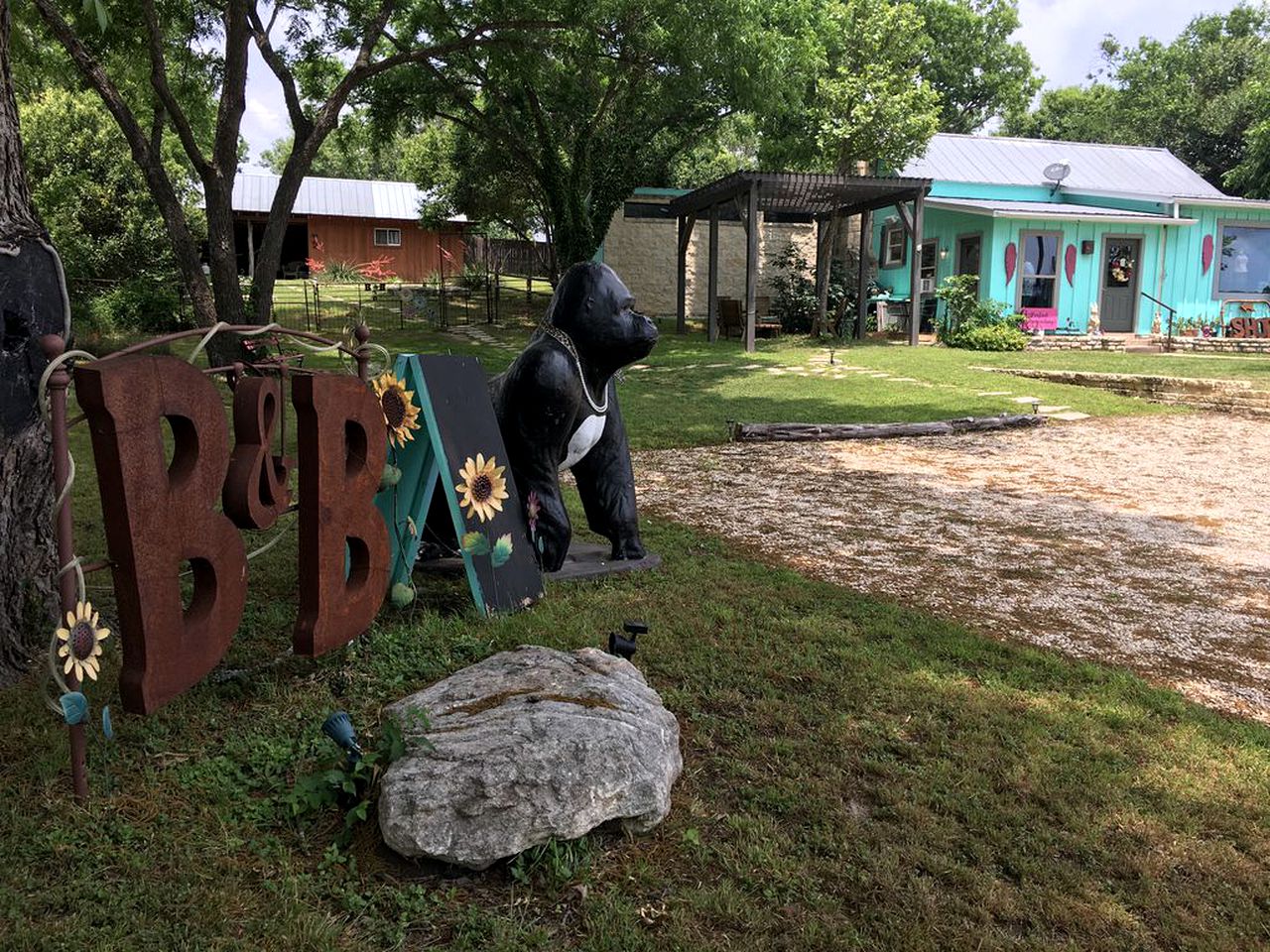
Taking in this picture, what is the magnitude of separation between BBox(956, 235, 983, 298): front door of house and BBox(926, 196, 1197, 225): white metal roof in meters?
0.75

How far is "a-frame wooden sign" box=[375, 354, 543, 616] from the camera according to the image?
351 centimetres

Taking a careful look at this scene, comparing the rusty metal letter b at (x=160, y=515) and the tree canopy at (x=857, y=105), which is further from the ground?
the tree canopy at (x=857, y=105)

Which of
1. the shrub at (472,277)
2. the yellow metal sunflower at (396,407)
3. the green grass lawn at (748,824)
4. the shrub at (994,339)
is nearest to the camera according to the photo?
the green grass lawn at (748,824)

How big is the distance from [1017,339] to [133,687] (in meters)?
17.7

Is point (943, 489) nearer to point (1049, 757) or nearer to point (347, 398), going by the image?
point (1049, 757)

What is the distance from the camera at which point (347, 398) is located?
9.53 ft

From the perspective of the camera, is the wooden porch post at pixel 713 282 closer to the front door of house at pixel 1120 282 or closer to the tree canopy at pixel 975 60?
the front door of house at pixel 1120 282

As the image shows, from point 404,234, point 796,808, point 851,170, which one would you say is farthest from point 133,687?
point 404,234

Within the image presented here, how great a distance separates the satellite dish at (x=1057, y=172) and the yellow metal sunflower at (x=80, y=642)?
2333 centimetres

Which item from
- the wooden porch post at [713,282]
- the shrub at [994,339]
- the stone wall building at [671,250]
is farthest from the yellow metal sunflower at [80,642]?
the stone wall building at [671,250]

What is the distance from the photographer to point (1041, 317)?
19.7m

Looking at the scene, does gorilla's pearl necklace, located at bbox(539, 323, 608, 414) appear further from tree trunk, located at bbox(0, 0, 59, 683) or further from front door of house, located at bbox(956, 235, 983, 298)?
front door of house, located at bbox(956, 235, 983, 298)

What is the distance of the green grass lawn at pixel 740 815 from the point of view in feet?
6.50

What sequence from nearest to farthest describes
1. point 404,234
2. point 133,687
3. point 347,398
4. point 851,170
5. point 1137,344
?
point 133,687
point 347,398
point 1137,344
point 851,170
point 404,234
